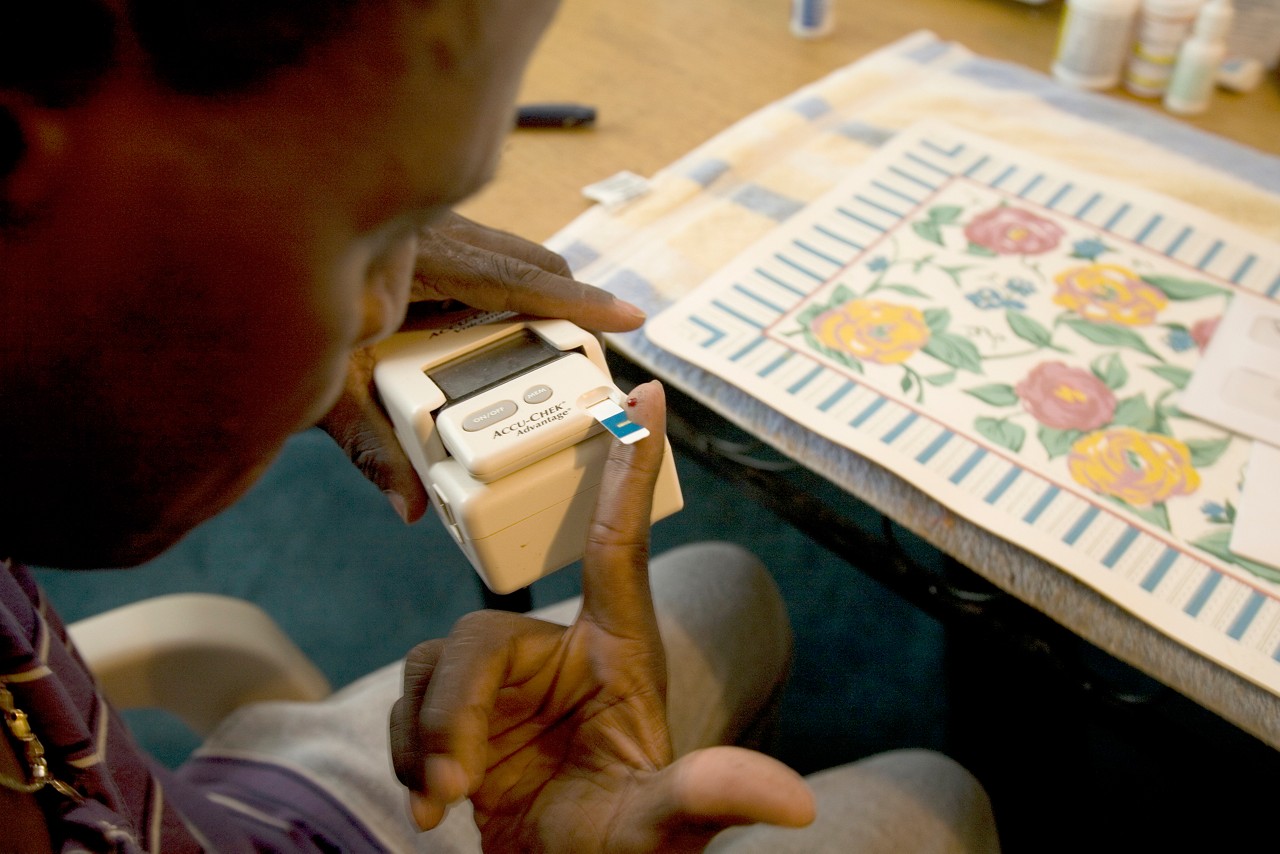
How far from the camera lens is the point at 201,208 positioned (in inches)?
8.6

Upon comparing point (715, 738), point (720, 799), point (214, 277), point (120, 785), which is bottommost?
point (715, 738)

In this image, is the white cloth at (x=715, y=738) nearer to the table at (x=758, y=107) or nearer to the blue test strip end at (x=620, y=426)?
the table at (x=758, y=107)

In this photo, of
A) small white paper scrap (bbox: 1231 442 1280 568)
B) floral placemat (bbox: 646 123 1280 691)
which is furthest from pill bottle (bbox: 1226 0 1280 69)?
small white paper scrap (bbox: 1231 442 1280 568)

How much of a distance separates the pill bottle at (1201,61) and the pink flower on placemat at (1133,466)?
15.5 inches

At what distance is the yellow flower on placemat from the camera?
58 cm

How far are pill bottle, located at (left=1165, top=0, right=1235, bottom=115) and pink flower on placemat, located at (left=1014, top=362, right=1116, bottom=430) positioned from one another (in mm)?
357

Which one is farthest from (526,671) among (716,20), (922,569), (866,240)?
(716,20)

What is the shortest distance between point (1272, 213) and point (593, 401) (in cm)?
52

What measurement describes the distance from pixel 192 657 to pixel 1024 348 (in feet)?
1.91

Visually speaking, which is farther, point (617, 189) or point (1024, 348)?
point (617, 189)

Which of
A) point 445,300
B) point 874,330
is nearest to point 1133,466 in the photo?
point 874,330

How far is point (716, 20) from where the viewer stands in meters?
0.91

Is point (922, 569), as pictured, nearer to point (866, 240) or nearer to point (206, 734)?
point (866, 240)

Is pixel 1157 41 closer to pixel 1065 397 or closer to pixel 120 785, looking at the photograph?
pixel 1065 397
